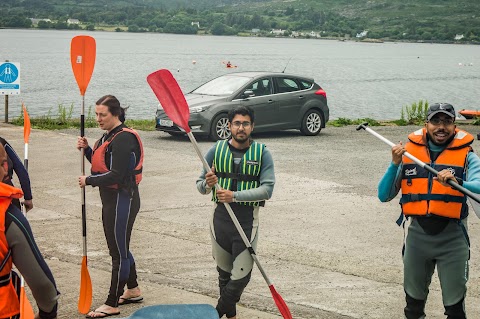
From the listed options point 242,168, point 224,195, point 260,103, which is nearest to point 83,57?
point 242,168

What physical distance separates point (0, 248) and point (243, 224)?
8.82ft

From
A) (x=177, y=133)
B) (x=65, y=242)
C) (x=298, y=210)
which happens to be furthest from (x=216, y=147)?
(x=177, y=133)

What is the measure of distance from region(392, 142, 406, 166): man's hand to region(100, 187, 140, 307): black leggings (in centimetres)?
248

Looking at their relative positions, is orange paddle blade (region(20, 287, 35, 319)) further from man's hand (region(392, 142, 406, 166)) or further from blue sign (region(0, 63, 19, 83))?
blue sign (region(0, 63, 19, 83))

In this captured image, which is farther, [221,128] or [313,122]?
[313,122]

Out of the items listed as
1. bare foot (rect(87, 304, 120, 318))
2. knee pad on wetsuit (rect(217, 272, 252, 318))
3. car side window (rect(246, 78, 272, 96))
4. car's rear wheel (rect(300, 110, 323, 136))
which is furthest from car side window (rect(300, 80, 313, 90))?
knee pad on wetsuit (rect(217, 272, 252, 318))

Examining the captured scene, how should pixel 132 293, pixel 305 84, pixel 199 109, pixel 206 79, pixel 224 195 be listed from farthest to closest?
pixel 206 79 < pixel 305 84 < pixel 199 109 < pixel 132 293 < pixel 224 195

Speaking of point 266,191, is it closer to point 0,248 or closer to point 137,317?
point 0,248

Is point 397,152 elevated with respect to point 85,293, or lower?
elevated

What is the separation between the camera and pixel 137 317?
3.67 metres

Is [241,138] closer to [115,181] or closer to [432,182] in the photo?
[115,181]

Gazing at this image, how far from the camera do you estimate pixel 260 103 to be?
22.7m

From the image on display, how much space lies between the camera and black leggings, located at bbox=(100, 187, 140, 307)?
7.66m

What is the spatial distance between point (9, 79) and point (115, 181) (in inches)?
601
